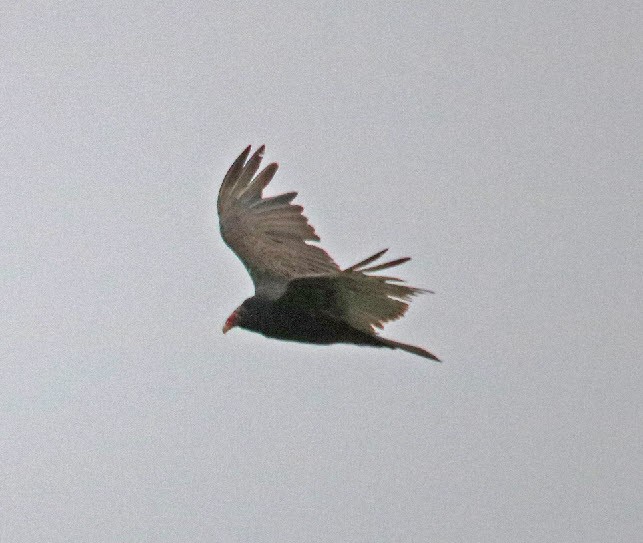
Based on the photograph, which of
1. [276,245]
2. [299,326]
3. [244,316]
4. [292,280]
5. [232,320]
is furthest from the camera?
[276,245]

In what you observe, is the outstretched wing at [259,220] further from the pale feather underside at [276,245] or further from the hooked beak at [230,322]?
the hooked beak at [230,322]

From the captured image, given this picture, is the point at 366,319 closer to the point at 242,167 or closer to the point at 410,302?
the point at 410,302

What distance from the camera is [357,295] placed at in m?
18.3

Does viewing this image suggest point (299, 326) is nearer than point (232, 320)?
Yes

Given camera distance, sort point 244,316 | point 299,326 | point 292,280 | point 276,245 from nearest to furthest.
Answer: point 292,280 < point 299,326 < point 244,316 < point 276,245

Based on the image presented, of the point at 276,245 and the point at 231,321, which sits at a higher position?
the point at 276,245

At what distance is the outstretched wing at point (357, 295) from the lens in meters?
17.5

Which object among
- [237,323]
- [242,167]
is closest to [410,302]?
[237,323]

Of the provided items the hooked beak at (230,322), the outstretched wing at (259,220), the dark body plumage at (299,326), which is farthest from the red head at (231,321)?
the outstretched wing at (259,220)

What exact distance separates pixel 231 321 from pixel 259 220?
83.5 inches

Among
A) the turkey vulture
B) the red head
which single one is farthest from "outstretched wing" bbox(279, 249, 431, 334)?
the red head

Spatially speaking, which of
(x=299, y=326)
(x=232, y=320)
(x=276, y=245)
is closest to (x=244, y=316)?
(x=232, y=320)

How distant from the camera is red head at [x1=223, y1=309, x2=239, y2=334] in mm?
19625

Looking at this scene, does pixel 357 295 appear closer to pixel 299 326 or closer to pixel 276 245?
pixel 299 326
